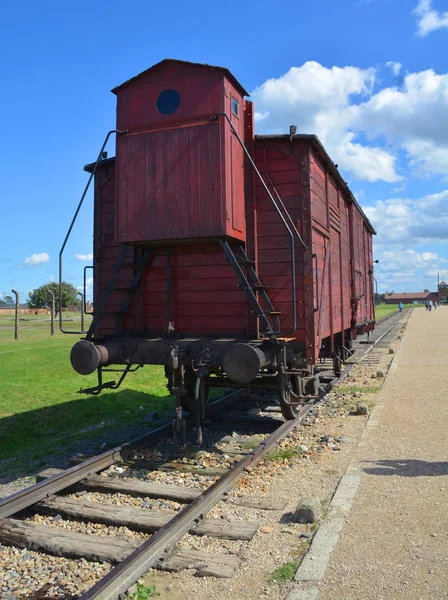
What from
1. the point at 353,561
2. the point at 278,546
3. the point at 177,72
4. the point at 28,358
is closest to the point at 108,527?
the point at 278,546

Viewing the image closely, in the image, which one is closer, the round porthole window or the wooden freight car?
the wooden freight car

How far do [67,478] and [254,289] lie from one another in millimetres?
2960

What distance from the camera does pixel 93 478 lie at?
5.32 meters

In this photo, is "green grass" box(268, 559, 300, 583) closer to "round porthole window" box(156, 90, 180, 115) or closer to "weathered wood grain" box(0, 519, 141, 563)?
"weathered wood grain" box(0, 519, 141, 563)

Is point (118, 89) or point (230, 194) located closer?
point (230, 194)

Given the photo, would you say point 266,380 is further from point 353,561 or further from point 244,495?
point 353,561

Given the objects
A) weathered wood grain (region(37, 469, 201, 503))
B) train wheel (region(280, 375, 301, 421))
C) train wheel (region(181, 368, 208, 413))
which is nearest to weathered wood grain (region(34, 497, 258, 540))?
weathered wood grain (region(37, 469, 201, 503))

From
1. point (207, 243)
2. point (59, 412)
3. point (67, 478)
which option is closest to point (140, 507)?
point (67, 478)

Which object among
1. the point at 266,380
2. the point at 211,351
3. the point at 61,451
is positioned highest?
the point at 211,351

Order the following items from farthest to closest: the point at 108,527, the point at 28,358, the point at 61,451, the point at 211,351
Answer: the point at 28,358
the point at 61,451
the point at 211,351
the point at 108,527

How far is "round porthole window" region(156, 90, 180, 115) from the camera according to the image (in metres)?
6.35

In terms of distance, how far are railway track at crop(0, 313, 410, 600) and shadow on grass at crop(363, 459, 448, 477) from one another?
128 centimetres

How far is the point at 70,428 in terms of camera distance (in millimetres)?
8344

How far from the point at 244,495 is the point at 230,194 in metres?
3.39
